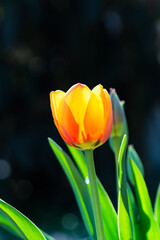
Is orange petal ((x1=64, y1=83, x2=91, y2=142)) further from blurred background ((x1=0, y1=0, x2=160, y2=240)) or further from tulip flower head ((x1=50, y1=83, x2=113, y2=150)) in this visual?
blurred background ((x1=0, y1=0, x2=160, y2=240))

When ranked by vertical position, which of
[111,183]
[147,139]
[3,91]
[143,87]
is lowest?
[111,183]

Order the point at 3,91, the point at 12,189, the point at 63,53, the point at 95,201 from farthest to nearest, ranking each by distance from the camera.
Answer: the point at 12,189
the point at 63,53
the point at 3,91
the point at 95,201

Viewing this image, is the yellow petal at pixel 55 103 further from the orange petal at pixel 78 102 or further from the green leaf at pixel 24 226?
the green leaf at pixel 24 226

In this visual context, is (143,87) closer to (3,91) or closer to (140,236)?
(3,91)

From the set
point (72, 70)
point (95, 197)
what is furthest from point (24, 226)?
point (72, 70)

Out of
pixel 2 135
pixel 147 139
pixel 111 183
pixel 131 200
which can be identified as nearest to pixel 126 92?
pixel 147 139

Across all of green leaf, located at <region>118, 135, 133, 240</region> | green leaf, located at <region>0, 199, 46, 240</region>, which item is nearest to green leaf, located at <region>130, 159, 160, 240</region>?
green leaf, located at <region>118, 135, 133, 240</region>
